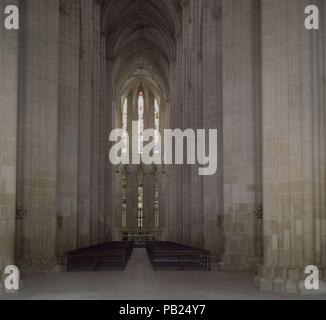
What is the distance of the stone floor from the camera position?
12.9 meters

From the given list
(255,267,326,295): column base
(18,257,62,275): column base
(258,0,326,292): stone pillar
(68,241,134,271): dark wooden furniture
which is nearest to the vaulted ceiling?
(68,241,134,271): dark wooden furniture

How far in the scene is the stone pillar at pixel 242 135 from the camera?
18531 millimetres

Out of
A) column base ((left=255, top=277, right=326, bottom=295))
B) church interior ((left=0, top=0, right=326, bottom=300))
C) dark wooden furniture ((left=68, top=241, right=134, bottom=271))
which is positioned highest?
church interior ((left=0, top=0, right=326, bottom=300))

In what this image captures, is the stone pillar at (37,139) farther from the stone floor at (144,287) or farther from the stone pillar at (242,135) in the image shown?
the stone pillar at (242,135)

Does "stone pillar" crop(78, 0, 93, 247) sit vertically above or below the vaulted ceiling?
below

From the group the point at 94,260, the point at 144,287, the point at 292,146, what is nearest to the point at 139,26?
the point at 94,260

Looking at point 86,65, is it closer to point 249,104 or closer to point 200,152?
point 200,152

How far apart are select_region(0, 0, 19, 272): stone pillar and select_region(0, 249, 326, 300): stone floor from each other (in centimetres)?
136

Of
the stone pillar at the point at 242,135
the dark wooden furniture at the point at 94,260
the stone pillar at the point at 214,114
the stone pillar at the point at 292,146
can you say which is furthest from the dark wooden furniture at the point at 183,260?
the stone pillar at the point at 292,146

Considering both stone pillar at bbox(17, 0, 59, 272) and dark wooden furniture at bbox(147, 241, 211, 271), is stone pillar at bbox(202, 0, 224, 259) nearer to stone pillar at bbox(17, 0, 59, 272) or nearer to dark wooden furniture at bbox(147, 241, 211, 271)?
dark wooden furniture at bbox(147, 241, 211, 271)

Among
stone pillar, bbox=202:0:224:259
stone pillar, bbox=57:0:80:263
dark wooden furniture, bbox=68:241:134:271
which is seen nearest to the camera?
dark wooden furniture, bbox=68:241:134:271

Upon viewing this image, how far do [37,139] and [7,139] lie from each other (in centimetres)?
403

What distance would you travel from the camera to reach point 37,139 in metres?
18.7

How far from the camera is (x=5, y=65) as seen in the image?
14750 millimetres
